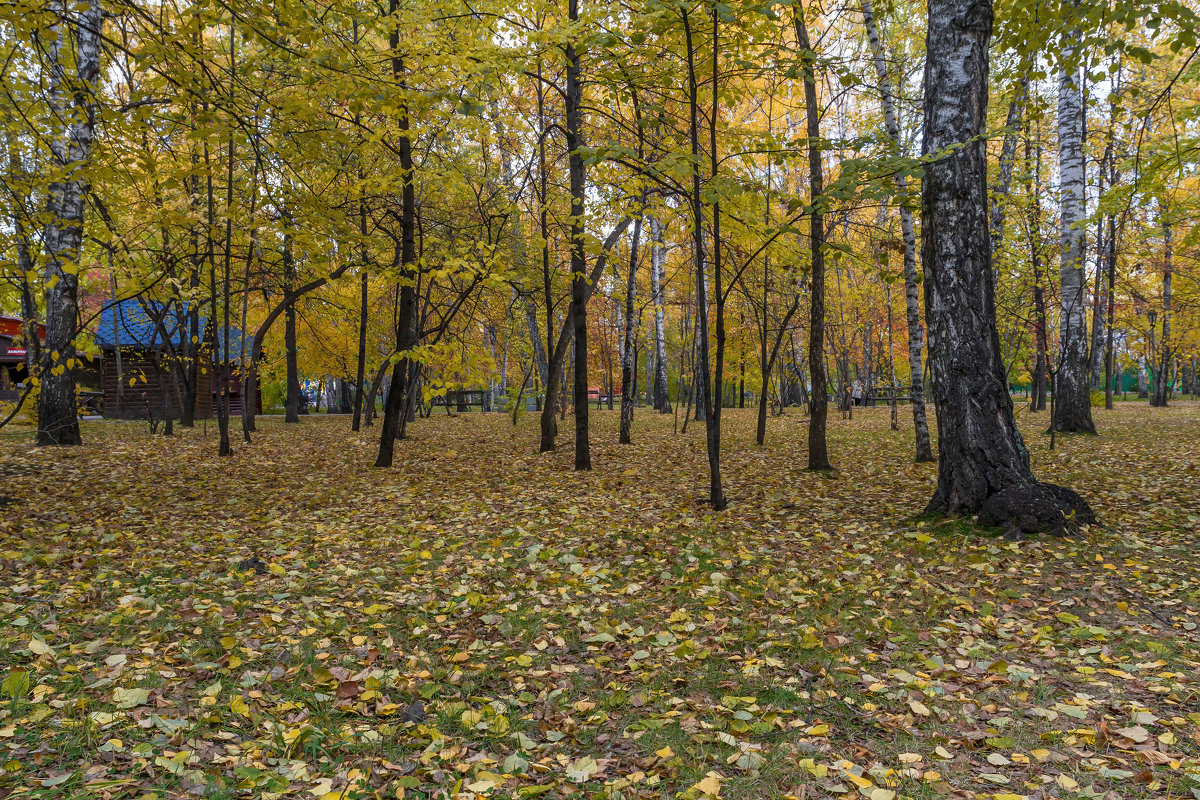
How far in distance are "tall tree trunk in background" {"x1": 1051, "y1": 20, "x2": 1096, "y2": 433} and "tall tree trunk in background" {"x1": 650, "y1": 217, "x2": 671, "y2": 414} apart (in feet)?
29.9

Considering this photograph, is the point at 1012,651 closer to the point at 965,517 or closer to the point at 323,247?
the point at 965,517

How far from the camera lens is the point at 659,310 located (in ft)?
71.9

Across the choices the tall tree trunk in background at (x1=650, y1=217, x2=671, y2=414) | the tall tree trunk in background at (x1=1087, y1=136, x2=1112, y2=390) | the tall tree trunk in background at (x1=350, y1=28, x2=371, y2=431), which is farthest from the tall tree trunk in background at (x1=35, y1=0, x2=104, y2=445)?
the tall tree trunk in background at (x1=650, y1=217, x2=671, y2=414)

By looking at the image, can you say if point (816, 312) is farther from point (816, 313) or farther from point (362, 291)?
point (362, 291)

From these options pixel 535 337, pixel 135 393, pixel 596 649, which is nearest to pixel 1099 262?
pixel 596 649

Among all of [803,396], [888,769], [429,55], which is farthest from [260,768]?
[803,396]

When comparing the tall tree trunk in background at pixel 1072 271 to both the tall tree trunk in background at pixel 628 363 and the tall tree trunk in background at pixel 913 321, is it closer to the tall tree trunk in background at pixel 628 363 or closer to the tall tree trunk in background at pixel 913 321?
the tall tree trunk in background at pixel 913 321

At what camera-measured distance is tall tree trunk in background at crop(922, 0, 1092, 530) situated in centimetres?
530

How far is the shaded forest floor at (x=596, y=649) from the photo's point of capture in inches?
93.6

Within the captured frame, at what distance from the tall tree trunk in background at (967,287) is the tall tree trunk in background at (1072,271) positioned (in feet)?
21.8

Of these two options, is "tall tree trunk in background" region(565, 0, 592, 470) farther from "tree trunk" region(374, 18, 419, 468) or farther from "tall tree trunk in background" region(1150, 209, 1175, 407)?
"tall tree trunk in background" region(1150, 209, 1175, 407)

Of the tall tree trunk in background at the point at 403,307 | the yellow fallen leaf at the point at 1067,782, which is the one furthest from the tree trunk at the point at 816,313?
the yellow fallen leaf at the point at 1067,782

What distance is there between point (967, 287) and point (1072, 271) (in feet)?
28.0

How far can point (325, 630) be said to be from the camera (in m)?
3.72
